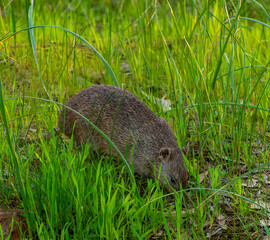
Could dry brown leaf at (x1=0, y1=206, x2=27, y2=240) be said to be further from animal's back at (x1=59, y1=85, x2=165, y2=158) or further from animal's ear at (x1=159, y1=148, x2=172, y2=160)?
animal's ear at (x1=159, y1=148, x2=172, y2=160)

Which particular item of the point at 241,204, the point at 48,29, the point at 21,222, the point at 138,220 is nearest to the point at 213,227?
the point at 241,204

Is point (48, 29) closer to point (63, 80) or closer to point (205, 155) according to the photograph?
point (63, 80)

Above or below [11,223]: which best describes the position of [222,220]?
below

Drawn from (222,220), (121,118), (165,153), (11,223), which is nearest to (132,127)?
(121,118)

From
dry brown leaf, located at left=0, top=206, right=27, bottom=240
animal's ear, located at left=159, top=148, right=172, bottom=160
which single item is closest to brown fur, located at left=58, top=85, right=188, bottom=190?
animal's ear, located at left=159, top=148, right=172, bottom=160

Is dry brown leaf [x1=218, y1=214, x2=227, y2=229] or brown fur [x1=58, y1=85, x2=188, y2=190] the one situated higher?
brown fur [x1=58, y1=85, x2=188, y2=190]

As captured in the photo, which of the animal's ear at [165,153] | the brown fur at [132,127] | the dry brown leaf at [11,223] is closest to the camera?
the dry brown leaf at [11,223]

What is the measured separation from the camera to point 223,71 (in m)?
5.55

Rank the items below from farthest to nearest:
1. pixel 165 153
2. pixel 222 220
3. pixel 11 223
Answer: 1. pixel 165 153
2. pixel 222 220
3. pixel 11 223

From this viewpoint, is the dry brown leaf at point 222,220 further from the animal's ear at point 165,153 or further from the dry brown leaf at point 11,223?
the dry brown leaf at point 11,223

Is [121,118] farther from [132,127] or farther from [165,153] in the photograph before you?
[165,153]

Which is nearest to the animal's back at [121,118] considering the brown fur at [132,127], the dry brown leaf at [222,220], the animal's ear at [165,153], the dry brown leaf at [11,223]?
the brown fur at [132,127]

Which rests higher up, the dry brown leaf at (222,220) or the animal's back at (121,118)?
the animal's back at (121,118)

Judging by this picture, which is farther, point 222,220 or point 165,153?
point 165,153
